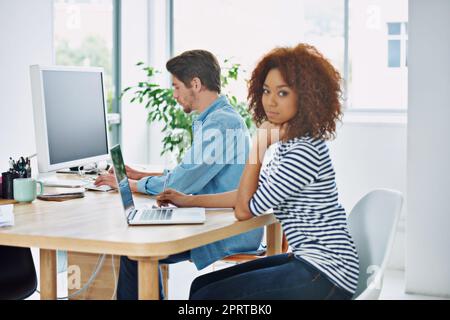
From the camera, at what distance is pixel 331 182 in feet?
6.82

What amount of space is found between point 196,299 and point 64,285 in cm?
225

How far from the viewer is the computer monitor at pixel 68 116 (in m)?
2.49

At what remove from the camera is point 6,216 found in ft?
6.77

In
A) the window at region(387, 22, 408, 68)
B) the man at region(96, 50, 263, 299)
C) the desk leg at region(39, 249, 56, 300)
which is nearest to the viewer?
the desk leg at region(39, 249, 56, 300)

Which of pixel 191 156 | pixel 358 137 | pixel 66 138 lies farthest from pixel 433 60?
pixel 66 138

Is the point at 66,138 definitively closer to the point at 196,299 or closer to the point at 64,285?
the point at 196,299

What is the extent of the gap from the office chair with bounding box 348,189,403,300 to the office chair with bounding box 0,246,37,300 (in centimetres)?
118

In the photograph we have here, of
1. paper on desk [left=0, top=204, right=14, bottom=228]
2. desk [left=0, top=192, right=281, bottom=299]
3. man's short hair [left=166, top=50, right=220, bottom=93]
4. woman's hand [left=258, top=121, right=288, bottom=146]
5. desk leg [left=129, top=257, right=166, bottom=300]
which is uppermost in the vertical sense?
man's short hair [left=166, top=50, right=220, bottom=93]

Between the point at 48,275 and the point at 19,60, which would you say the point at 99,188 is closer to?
the point at 48,275

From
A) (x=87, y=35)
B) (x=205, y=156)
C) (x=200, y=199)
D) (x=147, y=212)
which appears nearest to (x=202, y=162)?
(x=205, y=156)

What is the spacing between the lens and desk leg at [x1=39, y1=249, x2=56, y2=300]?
2.33 metres

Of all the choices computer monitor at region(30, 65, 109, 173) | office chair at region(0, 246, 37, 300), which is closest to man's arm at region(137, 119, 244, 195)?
computer monitor at region(30, 65, 109, 173)

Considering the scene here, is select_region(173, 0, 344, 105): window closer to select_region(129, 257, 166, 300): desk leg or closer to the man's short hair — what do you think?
the man's short hair

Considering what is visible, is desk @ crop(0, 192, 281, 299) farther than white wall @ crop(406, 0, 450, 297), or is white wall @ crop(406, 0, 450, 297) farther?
white wall @ crop(406, 0, 450, 297)
